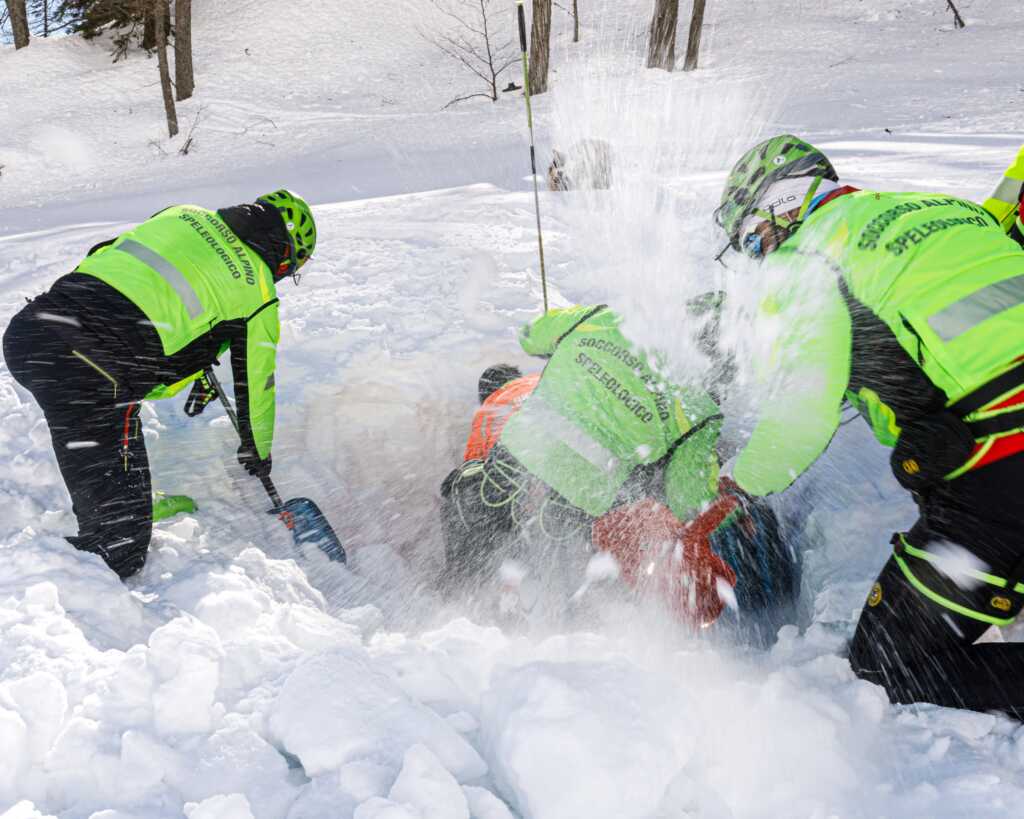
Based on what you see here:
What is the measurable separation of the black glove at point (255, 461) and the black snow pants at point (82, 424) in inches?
19.6

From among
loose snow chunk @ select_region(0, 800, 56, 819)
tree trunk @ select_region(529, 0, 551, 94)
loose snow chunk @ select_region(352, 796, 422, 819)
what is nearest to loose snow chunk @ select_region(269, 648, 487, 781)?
loose snow chunk @ select_region(352, 796, 422, 819)

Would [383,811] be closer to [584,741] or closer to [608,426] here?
[584,741]

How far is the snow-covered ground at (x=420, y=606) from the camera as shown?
1.69 metres

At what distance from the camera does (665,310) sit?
3.92 metres

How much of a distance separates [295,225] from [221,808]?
280cm

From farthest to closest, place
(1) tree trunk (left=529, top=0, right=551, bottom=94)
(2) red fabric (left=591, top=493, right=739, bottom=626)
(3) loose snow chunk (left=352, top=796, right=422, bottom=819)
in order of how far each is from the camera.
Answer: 1. (1) tree trunk (left=529, top=0, right=551, bottom=94)
2. (2) red fabric (left=591, top=493, right=739, bottom=626)
3. (3) loose snow chunk (left=352, top=796, right=422, bottom=819)

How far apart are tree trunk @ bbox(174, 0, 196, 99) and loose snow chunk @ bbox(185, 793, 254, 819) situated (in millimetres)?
18828

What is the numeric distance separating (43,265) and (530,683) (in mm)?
5842

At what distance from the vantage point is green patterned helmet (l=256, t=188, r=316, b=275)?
370cm

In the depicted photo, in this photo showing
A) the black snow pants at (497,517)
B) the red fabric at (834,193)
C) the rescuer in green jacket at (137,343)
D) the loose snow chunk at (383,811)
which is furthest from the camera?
the black snow pants at (497,517)

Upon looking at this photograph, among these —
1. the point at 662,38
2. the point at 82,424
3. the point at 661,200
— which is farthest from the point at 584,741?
the point at 662,38

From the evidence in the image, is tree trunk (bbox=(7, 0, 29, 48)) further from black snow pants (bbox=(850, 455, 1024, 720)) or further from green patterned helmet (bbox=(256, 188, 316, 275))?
black snow pants (bbox=(850, 455, 1024, 720))

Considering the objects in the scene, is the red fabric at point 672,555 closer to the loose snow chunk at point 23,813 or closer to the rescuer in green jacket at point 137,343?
the rescuer in green jacket at point 137,343

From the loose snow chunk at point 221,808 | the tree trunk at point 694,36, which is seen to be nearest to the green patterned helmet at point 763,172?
the loose snow chunk at point 221,808
